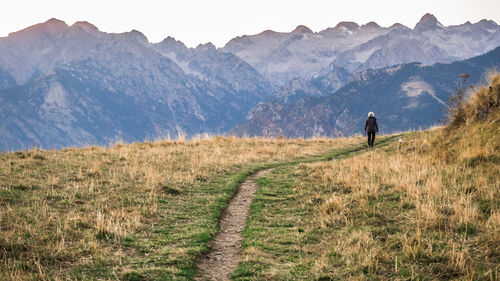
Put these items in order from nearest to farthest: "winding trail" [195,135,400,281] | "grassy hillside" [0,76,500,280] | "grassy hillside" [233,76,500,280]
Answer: "grassy hillside" [233,76,500,280], "grassy hillside" [0,76,500,280], "winding trail" [195,135,400,281]

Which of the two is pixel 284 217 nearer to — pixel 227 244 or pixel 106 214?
pixel 227 244

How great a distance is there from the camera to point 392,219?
10492 millimetres

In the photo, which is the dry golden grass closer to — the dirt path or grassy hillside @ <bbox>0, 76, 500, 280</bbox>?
grassy hillside @ <bbox>0, 76, 500, 280</bbox>

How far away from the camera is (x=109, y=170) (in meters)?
18.5

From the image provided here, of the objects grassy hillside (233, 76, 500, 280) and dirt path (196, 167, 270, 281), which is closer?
grassy hillside (233, 76, 500, 280)

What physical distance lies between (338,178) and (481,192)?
20.3 ft

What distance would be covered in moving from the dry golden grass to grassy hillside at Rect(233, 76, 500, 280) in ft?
7.41

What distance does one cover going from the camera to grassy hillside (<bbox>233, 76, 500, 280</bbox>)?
7648 mm

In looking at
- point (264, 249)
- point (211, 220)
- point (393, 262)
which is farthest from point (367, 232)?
point (211, 220)

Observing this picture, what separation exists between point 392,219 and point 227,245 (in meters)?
5.29

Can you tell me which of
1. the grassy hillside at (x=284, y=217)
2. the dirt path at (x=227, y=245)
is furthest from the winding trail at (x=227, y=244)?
the grassy hillside at (x=284, y=217)

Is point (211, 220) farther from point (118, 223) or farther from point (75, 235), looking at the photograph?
point (75, 235)

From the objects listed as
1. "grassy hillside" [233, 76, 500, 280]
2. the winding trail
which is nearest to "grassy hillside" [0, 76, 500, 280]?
"grassy hillside" [233, 76, 500, 280]

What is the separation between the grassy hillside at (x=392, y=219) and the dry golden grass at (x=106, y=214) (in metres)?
2.26
